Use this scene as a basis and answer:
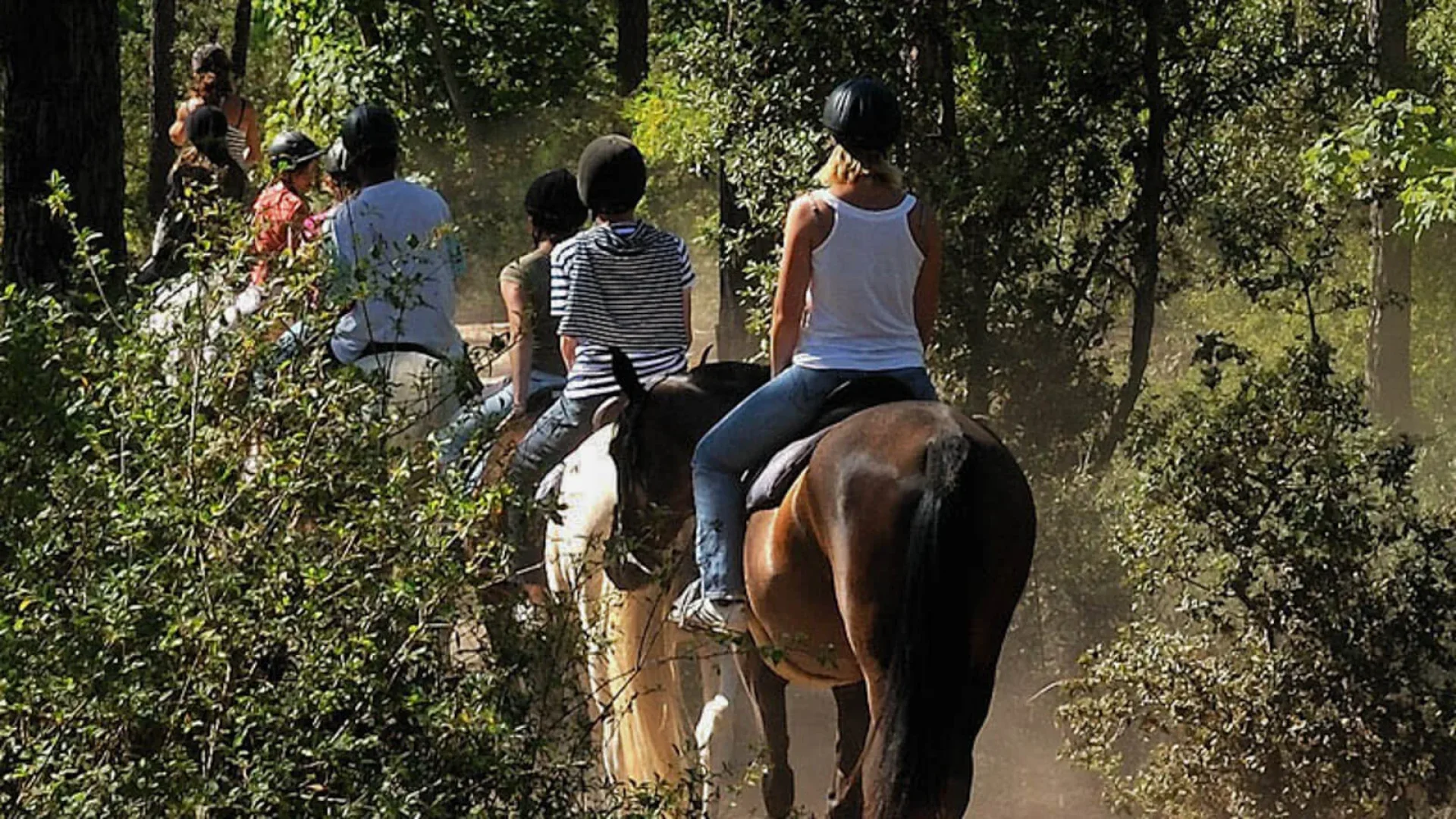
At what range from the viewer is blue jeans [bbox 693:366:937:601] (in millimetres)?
7242

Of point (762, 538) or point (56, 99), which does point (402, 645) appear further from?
point (56, 99)

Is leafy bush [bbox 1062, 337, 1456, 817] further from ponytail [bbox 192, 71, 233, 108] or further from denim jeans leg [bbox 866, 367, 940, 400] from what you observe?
ponytail [bbox 192, 71, 233, 108]

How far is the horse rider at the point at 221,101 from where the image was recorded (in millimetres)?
13695

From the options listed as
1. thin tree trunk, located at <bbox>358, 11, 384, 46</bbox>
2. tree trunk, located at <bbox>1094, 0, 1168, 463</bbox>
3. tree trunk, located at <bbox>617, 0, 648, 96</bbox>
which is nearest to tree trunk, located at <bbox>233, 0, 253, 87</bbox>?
tree trunk, located at <bbox>617, 0, 648, 96</bbox>

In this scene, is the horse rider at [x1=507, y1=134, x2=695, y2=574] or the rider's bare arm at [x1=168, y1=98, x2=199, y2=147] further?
the rider's bare arm at [x1=168, y1=98, x2=199, y2=147]

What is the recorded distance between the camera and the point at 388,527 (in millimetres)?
5160

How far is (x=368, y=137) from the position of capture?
28.5 ft

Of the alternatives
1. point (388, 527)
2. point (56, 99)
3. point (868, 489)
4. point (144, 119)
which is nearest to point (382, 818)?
point (388, 527)

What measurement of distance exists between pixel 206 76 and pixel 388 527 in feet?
30.6

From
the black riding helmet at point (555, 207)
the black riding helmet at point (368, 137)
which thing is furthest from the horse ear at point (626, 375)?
the black riding helmet at point (368, 137)

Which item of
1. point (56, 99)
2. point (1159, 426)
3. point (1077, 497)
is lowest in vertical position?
point (1077, 497)

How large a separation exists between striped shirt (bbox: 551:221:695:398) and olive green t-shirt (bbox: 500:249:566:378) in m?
0.31

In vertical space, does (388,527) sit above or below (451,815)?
above

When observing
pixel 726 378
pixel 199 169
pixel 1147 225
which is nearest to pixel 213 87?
pixel 199 169
